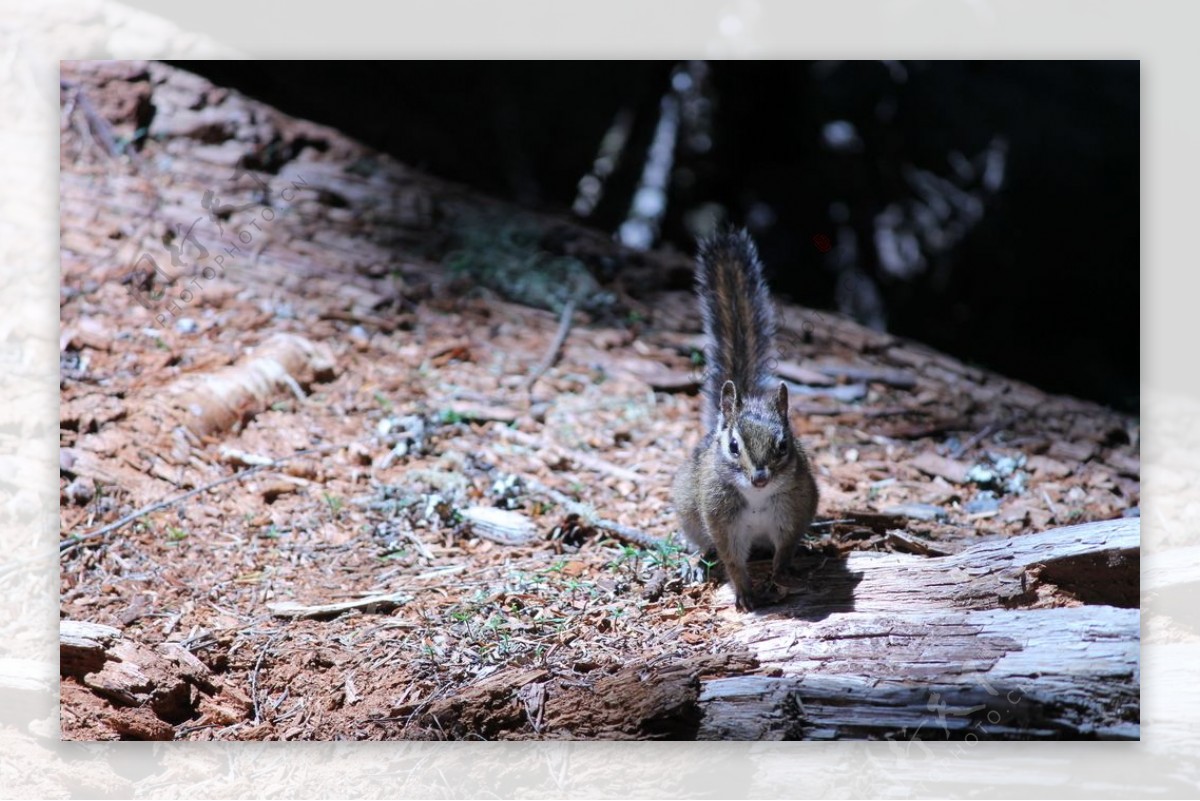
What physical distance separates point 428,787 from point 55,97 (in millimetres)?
2520

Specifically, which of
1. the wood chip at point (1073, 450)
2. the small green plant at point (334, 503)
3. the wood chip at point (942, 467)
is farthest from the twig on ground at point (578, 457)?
the wood chip at point (1073, 450)

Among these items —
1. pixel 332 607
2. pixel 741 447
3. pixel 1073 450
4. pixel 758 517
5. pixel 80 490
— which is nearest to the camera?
pixel 741 447

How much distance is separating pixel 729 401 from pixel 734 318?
420 mm

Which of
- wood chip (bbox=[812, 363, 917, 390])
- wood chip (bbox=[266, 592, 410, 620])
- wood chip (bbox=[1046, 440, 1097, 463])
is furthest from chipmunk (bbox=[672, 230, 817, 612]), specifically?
wood chip (bbox=[1046, 440, 1097, 463])

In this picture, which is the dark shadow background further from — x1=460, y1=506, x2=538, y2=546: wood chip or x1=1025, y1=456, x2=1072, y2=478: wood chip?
x1=460, y1=506, x2=538, y2=546: wood chip

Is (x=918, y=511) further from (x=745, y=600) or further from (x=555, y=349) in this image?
(x=555, y=349)

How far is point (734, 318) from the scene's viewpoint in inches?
137

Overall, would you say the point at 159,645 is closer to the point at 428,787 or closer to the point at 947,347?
the point at 428,787

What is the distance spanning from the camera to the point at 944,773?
121 inches

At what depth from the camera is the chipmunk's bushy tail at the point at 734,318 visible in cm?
346

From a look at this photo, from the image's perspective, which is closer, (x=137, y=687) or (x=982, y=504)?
(x=137, y=687)

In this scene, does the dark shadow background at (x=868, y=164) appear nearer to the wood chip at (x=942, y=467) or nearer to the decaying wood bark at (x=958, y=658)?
the wood chip at (x=942, y=467)

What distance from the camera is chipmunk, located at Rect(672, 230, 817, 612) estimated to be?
10.0 ft

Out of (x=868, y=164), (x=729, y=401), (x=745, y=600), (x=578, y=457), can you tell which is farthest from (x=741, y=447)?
(x=868, y=164)
